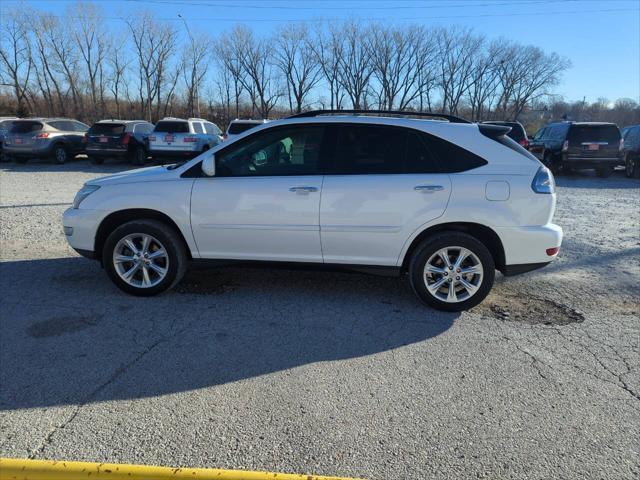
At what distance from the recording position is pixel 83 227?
4707 mm

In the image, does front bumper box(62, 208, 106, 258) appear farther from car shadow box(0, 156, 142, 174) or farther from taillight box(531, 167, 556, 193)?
car shadow box(0, 156, 142, 174)

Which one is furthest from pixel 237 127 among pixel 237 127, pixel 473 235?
pixel 473 235

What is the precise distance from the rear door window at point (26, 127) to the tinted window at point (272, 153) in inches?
654

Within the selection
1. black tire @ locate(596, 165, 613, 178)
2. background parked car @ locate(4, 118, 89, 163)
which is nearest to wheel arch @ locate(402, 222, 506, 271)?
black tire @ locate(596, 165, 613, 178)

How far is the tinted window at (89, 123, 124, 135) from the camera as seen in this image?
17.2 metres

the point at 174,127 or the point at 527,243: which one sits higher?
the point at 174,127

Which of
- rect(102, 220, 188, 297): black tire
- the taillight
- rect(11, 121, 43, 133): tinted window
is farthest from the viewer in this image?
rect(11, 121, 43, 133): tinted window

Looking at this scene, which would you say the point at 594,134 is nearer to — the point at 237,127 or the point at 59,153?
the point at 237,127

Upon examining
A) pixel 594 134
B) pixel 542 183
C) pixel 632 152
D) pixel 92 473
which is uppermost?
pixel 594 134

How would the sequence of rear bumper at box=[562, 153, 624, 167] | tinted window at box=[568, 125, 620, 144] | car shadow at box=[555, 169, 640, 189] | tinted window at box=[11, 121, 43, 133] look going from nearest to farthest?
car shadow at box=[555, 169, 640, 189]
tinted window at box=[568, 125, 620, 144]
rear bumper at box=[562, 153, 624, 167]
tinted window at box=[11, 121, 43, 133]

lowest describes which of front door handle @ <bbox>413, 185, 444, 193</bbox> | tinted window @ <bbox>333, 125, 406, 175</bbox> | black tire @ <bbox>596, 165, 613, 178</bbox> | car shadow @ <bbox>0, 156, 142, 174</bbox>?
car shadow @ <bbox>0, 156, 142, 174</bbox>

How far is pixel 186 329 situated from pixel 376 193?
2030mm

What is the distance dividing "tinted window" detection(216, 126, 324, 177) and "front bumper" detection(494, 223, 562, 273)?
188cm

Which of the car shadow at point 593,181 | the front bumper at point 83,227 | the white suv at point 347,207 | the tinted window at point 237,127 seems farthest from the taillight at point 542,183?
the tinted window at point 237,127
